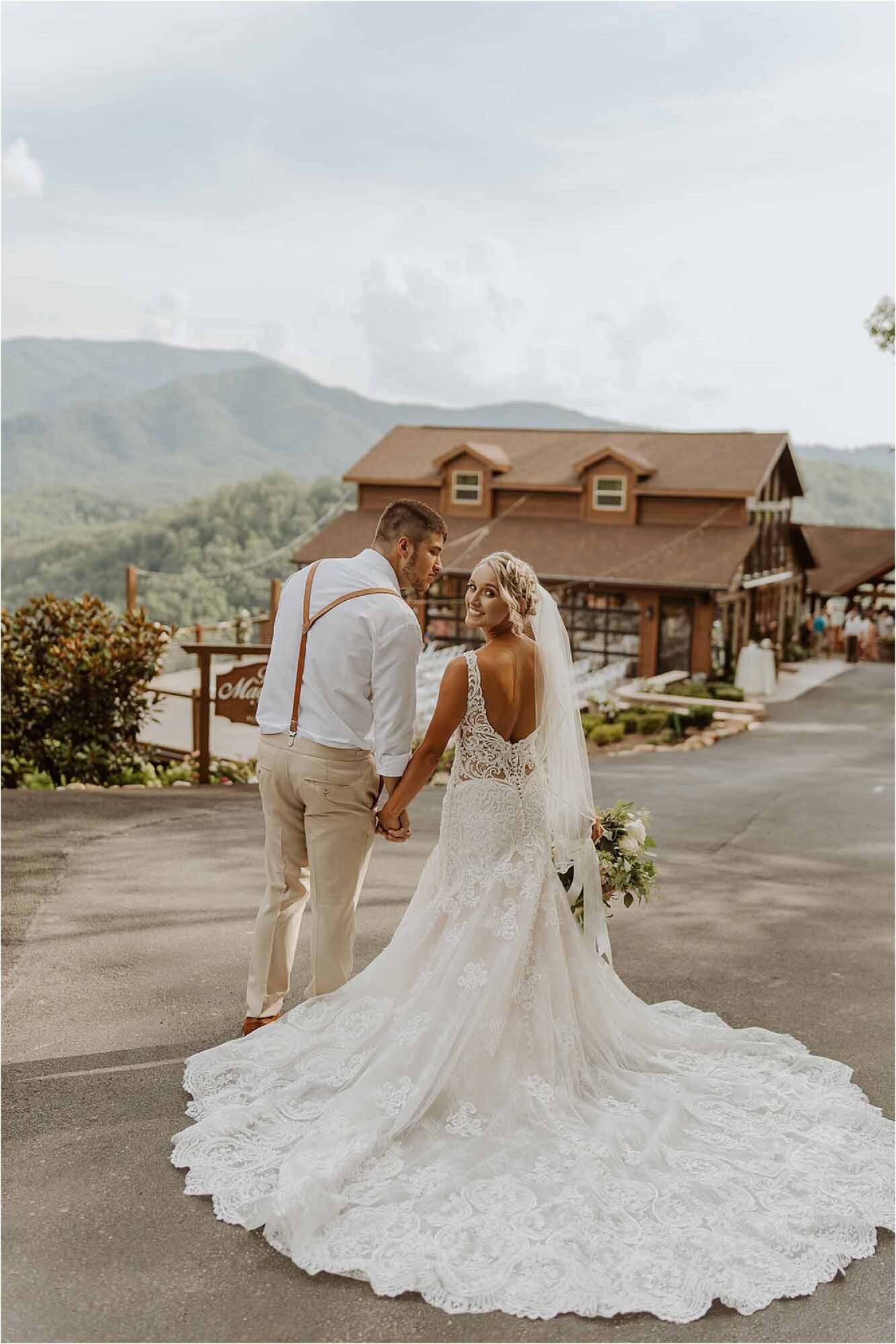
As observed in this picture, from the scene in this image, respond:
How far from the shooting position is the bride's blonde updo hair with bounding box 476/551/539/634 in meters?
4.15

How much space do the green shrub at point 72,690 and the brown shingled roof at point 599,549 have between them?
12.6 m

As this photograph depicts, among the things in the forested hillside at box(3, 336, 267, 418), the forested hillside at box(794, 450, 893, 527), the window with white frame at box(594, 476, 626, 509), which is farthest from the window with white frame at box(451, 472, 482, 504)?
the forested hillside at box(3, 336, 267, 418)

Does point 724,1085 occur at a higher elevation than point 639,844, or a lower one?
lower

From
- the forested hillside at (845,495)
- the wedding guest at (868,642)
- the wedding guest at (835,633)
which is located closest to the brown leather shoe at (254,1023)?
the wedding guest at (868,642)

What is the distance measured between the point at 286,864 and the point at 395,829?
548 mm

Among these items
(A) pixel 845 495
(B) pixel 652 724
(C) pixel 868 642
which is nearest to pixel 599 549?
(C) pixel 868 642

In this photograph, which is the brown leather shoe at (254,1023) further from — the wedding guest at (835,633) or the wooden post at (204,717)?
the wedding guest at (835,633)

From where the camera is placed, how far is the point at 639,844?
479 centimetres

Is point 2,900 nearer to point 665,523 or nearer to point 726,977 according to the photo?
point 726,977

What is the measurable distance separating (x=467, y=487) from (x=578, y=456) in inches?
119

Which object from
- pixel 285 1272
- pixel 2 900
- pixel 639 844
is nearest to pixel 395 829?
pixel 639 844

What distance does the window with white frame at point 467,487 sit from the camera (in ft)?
95.4

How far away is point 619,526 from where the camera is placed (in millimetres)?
27578

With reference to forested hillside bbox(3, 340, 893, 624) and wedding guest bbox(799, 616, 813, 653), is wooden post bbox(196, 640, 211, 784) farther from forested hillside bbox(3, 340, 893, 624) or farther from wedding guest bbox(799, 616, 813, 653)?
wedding guest bbox(799, 616, 813, 653)
